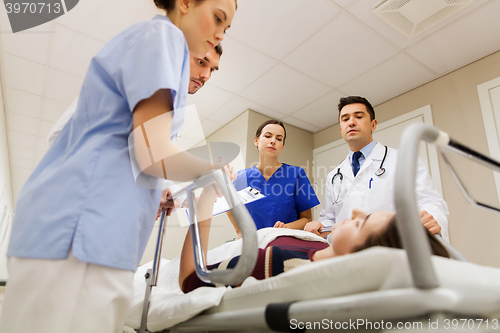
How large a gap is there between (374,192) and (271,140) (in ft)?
2.85

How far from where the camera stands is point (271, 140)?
234cm

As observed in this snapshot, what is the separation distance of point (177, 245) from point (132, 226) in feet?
10.8

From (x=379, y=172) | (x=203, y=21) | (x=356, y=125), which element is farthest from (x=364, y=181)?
(x=203, y=21)

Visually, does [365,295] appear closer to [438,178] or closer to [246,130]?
[438,178]

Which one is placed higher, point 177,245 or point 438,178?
point 438,178

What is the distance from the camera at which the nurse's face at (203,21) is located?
2.64 ft

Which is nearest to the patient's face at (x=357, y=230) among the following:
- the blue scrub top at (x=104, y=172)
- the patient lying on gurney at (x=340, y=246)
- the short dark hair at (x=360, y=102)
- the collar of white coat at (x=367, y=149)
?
A: the patient lying on gurney at (x=340, y=246)

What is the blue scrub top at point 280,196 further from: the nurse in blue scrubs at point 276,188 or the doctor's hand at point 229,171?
the doctor's hand at point 229,171

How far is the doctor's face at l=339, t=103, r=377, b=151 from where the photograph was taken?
87.0 inches

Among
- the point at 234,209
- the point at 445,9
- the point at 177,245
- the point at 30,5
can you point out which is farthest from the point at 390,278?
the point at 177,245

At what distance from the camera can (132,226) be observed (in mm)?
609

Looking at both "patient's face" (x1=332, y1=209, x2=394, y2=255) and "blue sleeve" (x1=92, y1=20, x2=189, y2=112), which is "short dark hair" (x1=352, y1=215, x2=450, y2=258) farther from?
"blue sleeve" (x1=92, y1=20, x2=189, y2=112)

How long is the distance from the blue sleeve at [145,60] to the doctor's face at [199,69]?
1.76 feet

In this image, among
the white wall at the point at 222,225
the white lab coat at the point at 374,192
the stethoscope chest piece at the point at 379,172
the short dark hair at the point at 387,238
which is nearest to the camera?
the short dark hair at the point at 387,238
